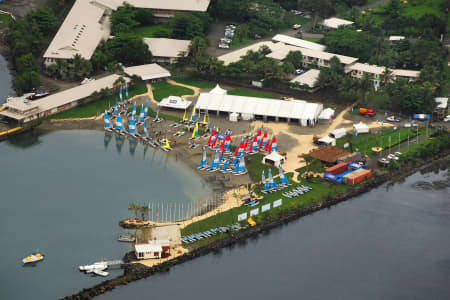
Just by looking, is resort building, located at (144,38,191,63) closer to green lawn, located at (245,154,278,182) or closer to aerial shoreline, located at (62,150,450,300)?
green lawn, located at (245,154,278,182)

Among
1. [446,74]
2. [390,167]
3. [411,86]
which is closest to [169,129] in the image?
[390,167]

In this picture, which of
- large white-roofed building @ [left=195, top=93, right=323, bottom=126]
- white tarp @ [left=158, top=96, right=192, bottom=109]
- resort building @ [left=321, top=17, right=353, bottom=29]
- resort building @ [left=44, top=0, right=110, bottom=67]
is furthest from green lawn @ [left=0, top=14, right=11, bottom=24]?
resort building @ [left=321, top=17, right=353, bottom=29]

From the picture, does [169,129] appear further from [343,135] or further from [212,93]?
[343,135]

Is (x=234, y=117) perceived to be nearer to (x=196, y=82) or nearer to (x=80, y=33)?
(x=196, y=82)

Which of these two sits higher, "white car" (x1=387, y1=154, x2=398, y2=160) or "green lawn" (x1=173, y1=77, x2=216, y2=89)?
"green lawn" (x1=173, y1=77, x2=216, y2=89)

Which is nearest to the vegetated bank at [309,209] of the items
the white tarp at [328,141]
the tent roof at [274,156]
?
the white tarp at [328,141]

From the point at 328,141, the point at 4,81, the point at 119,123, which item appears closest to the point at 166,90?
the point at 119,123
